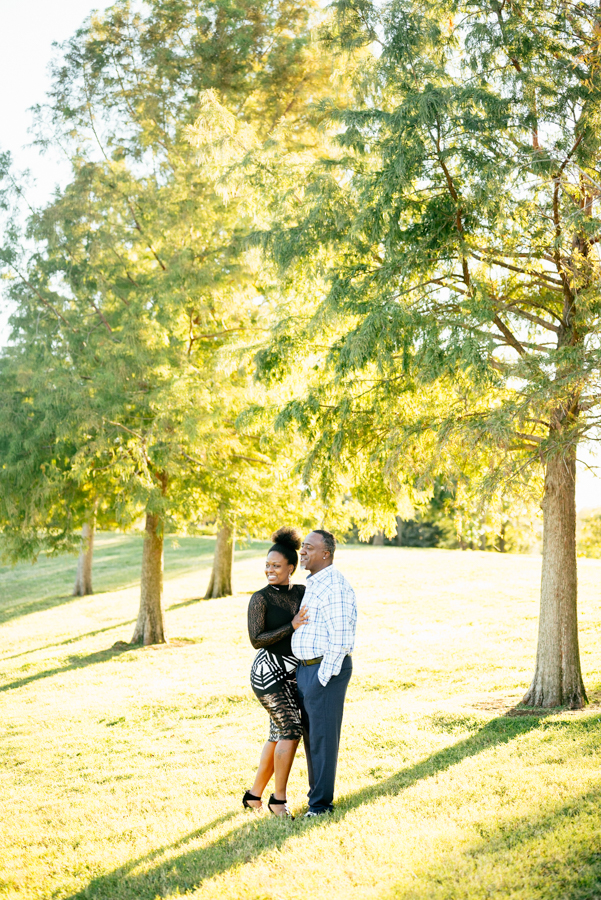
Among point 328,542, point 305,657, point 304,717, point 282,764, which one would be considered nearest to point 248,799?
point 282,764

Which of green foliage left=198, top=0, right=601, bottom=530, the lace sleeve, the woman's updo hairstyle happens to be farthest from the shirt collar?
green foliage left=198, top=0, right=601, bottom=530

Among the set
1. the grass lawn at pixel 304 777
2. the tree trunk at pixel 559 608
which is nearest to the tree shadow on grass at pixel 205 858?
the grass lawn at pixel 304 777

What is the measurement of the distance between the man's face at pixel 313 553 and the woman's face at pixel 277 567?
0.16m

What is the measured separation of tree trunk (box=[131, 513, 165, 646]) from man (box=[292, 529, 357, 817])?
1071 cm

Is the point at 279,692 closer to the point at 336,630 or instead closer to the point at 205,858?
the point at 336,630

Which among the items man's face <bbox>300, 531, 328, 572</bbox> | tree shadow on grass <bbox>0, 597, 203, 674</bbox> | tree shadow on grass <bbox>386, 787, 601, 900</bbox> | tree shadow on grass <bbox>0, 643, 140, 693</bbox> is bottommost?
tree shadow on grass <bbox>0, 597, 203, 674</bbox>

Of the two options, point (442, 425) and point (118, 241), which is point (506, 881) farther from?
point (118, 241)

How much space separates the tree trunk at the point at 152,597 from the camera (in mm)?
15117

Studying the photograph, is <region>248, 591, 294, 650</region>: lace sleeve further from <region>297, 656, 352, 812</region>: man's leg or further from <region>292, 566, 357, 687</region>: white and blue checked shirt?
<region>297, 656, 352, 812</region>: man's leg

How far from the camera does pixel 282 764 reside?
15.7 ft

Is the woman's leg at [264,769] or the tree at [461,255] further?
the tree at [461,255]

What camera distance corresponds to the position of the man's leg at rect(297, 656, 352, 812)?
15.1ft

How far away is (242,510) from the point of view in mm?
13352

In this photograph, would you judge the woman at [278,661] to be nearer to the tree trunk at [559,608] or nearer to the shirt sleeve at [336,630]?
the shirt sleeve at [336,630]
